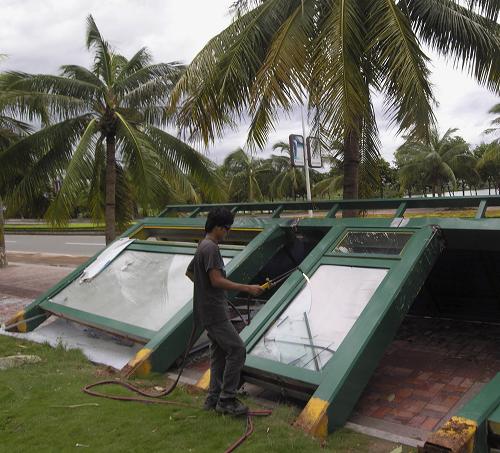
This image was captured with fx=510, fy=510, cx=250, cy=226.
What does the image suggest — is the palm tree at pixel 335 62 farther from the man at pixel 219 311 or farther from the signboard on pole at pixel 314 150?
the man at pixel 219 311

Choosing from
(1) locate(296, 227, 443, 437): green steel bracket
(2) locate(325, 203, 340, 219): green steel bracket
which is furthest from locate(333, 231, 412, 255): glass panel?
(2) locate(325, 203, 340, 219): green steel bracket

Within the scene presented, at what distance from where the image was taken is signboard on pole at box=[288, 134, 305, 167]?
11180mm

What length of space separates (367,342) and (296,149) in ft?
26.2

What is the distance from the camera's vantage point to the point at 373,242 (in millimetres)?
4738

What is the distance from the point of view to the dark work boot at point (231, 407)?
3674 millimetres

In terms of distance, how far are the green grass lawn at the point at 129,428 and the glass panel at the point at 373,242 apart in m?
1.62

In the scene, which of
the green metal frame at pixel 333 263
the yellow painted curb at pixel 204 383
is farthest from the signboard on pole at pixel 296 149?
the yellow painted curb at pixel 204 383

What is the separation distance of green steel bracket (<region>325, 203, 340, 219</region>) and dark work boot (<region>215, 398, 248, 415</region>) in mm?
2442

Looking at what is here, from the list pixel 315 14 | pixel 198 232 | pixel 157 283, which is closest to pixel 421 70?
pixel 315 14

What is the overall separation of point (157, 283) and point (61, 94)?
595 centimetres

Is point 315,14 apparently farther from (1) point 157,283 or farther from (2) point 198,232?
(1) point 157,283

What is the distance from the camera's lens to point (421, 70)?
242 inches

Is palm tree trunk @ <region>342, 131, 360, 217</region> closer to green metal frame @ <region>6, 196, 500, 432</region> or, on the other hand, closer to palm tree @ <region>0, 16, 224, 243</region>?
green metal frame @ <region>6, 196, 500, 432</region>

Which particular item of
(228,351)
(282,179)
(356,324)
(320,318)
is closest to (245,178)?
(282,179)
